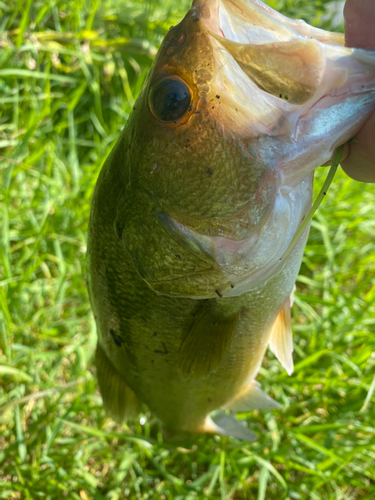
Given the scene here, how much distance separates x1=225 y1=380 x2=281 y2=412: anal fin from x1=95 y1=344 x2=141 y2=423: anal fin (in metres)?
0.45

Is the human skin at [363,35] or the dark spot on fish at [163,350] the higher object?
the human skin at [363,35]

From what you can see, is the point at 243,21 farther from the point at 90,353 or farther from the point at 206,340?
the point at 90,353

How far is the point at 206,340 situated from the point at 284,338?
14.5 inches

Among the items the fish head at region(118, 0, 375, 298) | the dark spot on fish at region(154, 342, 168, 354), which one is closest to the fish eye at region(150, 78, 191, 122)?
the fish head at region(118, 0, 375, 298)

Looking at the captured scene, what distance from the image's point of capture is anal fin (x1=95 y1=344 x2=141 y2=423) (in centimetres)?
Result: 171

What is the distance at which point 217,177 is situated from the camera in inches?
42.8

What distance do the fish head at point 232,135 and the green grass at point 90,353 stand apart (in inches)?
52.3

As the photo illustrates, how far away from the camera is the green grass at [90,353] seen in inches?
86.8

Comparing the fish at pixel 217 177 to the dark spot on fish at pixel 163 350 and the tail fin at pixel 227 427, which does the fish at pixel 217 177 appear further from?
the tail fin at pixel 227 427

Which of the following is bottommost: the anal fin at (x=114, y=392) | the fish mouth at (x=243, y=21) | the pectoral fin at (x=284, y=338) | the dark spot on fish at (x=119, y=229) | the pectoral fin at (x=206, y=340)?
the anal fin at (x=114, y=392)

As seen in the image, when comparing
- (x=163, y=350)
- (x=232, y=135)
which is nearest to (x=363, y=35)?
(x=232, y=135)

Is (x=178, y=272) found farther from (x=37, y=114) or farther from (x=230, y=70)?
(x=37, y=114)

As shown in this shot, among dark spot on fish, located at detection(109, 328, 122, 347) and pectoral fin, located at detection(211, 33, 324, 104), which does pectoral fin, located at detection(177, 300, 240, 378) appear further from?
pectoral fin, located at detection(211, 33, 324, 104)

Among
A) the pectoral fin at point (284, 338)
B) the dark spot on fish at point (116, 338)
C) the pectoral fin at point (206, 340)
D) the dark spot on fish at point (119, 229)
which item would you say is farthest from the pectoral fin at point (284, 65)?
the dark spot on fish at point (116, 338)
